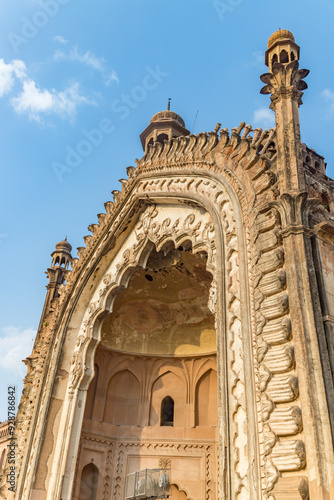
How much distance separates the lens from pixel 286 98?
7.44 metres

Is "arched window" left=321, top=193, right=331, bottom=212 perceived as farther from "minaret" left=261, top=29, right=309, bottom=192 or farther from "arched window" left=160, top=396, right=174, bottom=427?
"arched window" left=160, top=396, right=174, bottom=427

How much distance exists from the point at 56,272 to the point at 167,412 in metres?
5.79

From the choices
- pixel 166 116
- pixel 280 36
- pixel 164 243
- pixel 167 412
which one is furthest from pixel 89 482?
pixel 280 36

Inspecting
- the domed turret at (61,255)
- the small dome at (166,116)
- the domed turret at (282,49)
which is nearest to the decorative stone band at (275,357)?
the domed turret at (282,49)

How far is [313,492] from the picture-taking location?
15.3 ft

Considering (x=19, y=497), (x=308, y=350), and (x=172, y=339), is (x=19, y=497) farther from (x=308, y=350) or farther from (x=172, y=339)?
(x=308, y=350)

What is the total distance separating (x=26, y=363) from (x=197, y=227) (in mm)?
7305

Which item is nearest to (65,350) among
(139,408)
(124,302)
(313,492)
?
(124,302)

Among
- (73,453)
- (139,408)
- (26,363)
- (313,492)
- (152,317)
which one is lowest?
(313,492)

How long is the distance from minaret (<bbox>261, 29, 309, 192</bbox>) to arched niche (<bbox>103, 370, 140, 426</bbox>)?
27.3 feet

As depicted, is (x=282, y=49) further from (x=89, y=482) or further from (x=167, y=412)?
(x=89, y=482)

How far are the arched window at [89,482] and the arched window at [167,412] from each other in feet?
6.76

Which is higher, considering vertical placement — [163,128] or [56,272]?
[163,128]

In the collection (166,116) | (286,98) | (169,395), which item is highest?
(166,116)
